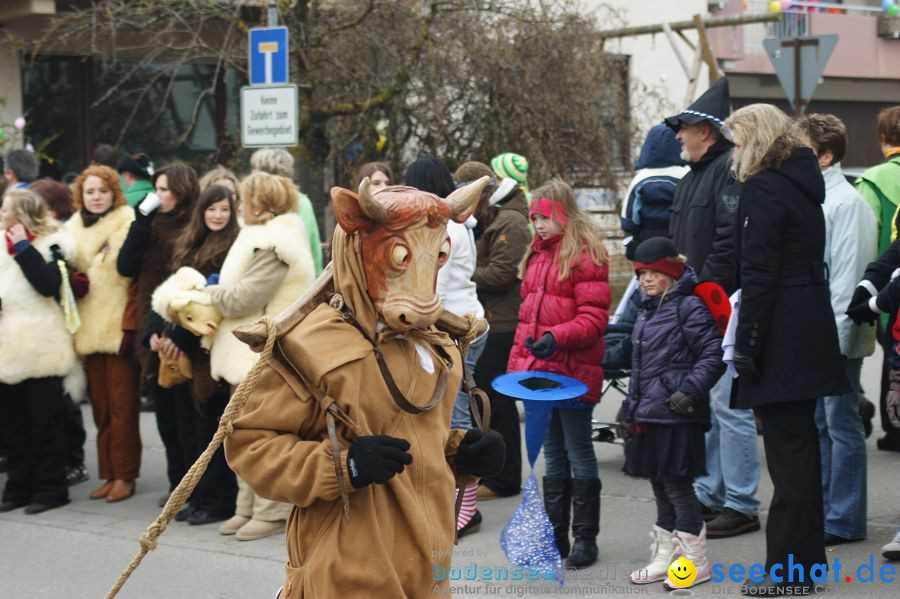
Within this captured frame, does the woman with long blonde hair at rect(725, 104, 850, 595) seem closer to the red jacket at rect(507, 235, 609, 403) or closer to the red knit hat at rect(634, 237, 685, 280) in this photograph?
the red knit hat at rect(634, 237, 685, 280)

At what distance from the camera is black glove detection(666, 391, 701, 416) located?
221 inches

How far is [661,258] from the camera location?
5820 mm

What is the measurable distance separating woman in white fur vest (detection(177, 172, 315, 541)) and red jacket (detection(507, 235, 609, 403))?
144cm

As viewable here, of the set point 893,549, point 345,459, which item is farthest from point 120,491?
point 345,459

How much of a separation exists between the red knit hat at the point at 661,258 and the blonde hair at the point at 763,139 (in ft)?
1.62

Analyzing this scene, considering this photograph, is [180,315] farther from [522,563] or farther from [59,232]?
[522,563]

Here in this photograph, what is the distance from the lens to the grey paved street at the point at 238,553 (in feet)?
19.9

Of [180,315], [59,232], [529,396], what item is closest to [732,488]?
[529,396]

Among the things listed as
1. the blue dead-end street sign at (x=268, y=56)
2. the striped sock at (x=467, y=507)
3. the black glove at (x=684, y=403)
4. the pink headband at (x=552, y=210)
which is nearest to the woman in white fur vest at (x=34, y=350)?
the striped sock at (x=467, y=507)

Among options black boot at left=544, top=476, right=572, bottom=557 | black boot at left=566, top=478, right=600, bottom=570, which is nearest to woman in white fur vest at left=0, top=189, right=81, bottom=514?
black boot at left=544, top=476, right=572, bottom=557

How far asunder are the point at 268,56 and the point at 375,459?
26.4ft

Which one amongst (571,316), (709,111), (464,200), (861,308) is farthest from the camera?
(709,111)

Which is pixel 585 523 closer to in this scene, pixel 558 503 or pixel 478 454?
pixel 558 503

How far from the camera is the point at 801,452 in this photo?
213 inches
